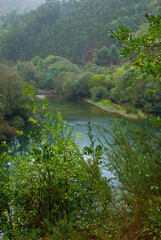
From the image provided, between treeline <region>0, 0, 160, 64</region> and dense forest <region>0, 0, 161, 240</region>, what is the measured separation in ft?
1.34

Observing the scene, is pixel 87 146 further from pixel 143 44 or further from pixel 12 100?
pixel 12 100

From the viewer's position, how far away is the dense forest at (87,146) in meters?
2.93

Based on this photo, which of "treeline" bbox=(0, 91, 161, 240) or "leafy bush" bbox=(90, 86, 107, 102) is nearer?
"treeline" bbox=(0, 91, 161, 240)

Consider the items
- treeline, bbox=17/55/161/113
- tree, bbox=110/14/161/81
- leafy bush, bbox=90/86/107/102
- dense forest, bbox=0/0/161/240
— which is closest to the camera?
dense forest, bbox=0/0/161/240

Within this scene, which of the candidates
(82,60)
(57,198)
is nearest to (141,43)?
(57,198)

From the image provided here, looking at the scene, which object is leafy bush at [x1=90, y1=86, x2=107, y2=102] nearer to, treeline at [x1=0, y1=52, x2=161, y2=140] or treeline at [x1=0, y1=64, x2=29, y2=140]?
treeline at [x1=0, y1=52, x2=161, y2=140]

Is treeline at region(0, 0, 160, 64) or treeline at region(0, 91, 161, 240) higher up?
treeline at region(0, 0, 160, 64)

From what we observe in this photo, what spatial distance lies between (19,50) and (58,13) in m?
26.5

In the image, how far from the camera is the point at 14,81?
1088 inches


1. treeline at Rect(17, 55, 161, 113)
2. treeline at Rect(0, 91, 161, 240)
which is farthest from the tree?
treeline at Rect(17, 55, 161, 113)

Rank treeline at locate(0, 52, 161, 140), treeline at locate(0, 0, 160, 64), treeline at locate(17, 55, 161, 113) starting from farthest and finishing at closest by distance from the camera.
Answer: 1. treeline at locate(0, 0, 160, 64)
2. treeline at locate(17, 55, 161, 113)
3. treeline at locate(0, 52, 161, 140)

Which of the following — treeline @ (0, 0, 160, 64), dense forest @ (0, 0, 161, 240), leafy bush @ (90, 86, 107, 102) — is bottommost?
leafy bush @ (90, 86, 107, 102)

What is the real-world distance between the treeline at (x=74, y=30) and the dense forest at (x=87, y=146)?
1.34 feet

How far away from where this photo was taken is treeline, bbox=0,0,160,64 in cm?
9062
